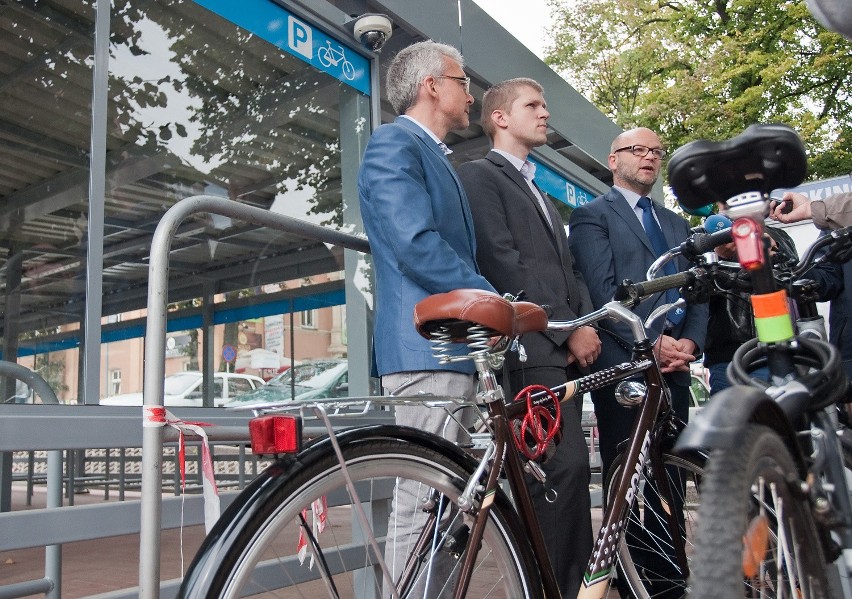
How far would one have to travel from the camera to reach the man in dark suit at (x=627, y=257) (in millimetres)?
3385

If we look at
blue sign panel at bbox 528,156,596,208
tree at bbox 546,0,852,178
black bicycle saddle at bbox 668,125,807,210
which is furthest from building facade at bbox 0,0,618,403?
tree at bbox 546,0,852,178

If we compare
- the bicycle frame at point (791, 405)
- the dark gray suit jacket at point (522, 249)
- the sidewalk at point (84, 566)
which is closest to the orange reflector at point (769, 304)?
the bicycle frame at point (791, 405)

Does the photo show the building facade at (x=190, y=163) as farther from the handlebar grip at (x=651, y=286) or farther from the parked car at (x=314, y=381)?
the handlebar grip at (x=651, y=286)

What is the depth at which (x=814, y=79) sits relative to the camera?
1870 centimetres

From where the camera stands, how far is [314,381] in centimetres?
584

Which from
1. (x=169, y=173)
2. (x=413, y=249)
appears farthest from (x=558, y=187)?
(x=413, y=249)

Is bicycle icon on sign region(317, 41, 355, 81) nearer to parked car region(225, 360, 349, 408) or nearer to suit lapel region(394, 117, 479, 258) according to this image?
parked car region(225, 360, 349, 408)

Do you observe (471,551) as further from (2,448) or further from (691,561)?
(2,448)

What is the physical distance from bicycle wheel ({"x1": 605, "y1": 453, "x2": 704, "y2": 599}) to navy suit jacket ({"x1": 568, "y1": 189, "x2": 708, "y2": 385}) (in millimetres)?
781

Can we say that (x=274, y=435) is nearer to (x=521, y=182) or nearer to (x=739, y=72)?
(x=521, y=182)

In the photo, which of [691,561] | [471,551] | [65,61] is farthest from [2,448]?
[65,61]

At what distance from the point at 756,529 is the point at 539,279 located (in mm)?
1797

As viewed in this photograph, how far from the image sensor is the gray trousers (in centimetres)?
201

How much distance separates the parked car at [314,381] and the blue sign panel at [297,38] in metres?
2.00
